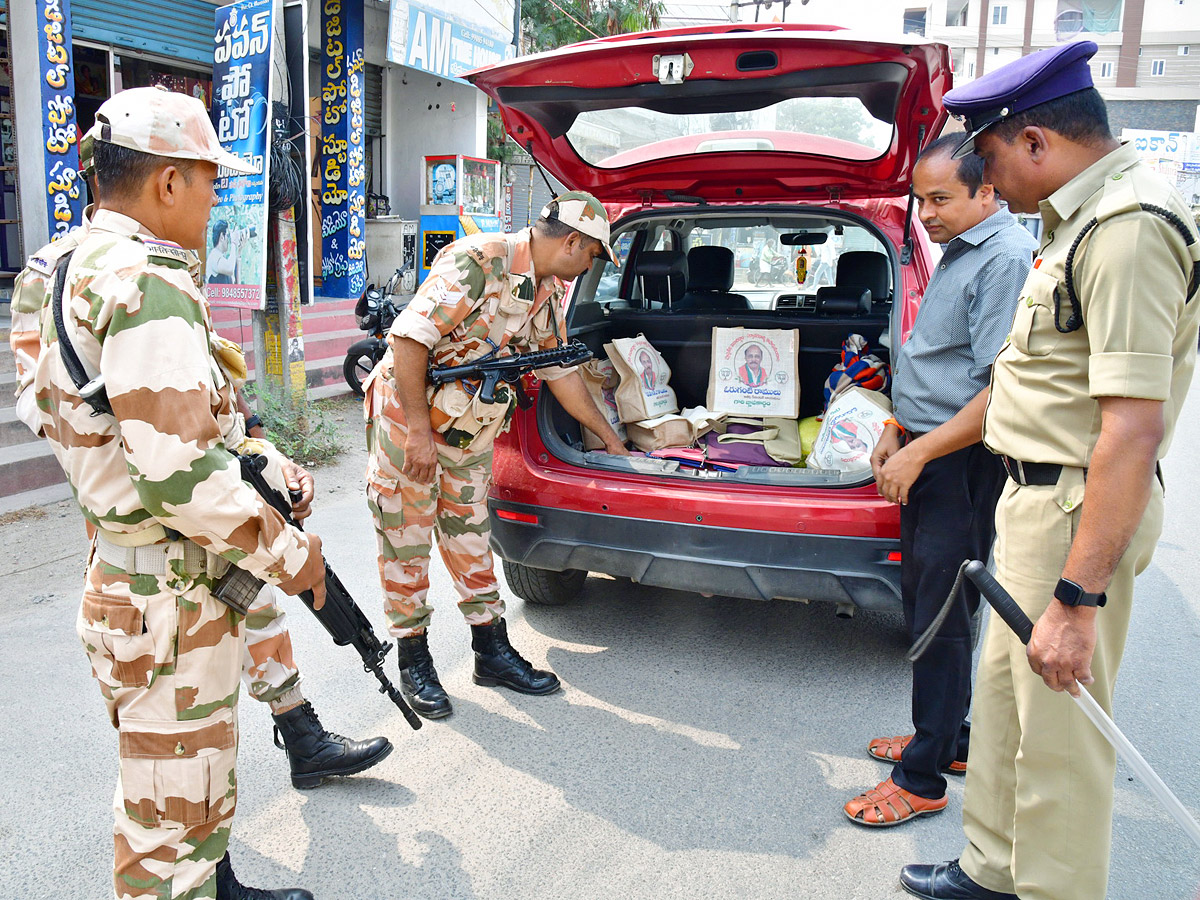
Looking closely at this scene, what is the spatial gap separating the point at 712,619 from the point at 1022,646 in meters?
1.92

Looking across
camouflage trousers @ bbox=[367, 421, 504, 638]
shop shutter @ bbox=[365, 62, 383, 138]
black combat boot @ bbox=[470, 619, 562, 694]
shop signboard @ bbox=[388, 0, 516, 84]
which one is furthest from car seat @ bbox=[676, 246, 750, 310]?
shop shutter @ bbox=[365, 62, 383, 138]

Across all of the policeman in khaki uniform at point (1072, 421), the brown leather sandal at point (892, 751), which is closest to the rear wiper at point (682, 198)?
the policeman in khaki uniform at point (1072, 421)

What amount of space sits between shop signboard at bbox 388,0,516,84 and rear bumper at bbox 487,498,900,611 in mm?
7454

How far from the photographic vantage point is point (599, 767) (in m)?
2.63

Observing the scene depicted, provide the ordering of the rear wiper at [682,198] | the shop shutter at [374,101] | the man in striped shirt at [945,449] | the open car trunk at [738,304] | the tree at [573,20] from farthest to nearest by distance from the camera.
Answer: the tree at [573,20] → the shop shutter at [374,101] → the rear wiper at [682,198] → the open car trunk at [738,304] → the man in striped shirt at [945,449]

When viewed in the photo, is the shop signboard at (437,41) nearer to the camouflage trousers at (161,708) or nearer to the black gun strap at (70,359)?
the black gun strap at (70,359)

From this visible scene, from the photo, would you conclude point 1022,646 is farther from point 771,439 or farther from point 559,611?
point 559,611

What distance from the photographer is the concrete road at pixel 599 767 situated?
2.17 m

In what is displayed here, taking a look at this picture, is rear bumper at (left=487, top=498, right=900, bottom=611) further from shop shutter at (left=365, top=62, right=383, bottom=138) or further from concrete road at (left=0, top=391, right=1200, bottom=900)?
shop shutter at (left=365, top=62, right=383, bottom=138)

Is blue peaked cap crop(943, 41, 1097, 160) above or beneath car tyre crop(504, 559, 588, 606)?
above

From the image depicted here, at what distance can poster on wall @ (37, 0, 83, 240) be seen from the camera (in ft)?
18.9

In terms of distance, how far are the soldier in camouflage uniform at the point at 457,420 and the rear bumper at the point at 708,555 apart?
0.20 m

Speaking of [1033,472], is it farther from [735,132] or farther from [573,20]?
[573,20]

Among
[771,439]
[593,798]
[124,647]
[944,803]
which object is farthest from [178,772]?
[771,439]
